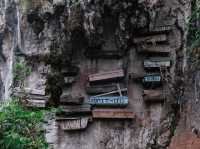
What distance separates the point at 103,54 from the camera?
7.99 metres

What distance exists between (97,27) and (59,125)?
1846 mm

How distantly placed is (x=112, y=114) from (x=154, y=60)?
120cm

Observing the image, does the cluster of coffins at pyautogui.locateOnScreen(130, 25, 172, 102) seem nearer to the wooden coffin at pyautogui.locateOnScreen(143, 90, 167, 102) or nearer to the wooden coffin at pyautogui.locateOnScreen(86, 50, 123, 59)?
the wooden coffin at pyautogui.locateOnScreen(143, 90, 167, 102)

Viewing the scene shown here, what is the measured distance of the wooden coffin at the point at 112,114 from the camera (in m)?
7.74

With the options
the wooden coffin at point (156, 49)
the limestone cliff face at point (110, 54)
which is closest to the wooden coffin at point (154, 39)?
the limestone cliff face at point (110, 54)

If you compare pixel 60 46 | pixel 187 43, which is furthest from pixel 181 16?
pixel 60 46

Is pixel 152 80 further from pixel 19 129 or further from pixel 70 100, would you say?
pixel 19 129

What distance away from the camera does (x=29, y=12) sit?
832 cm

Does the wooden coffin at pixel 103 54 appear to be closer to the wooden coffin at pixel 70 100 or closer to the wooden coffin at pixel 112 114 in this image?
the wooden coffin at pixel 70 100

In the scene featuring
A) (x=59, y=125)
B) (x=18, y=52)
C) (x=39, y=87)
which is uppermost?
(x=18, y=52)

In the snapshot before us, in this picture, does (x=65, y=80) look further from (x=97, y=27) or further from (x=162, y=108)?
(x=162, y=108)

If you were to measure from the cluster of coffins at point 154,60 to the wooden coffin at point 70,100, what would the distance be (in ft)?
3.28

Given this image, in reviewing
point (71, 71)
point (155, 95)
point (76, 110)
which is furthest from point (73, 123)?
point (155, 95)

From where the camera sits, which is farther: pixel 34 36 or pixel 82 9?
pixel 34 36
